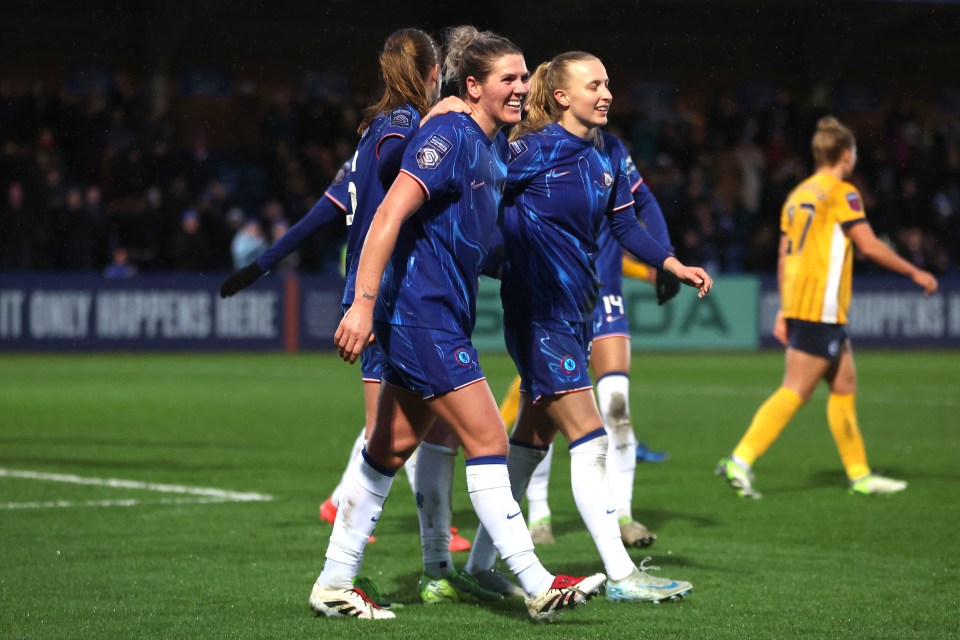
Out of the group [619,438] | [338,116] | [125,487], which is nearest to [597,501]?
[619,438]

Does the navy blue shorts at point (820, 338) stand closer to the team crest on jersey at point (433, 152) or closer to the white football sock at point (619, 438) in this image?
the white football sock at point (619, 438)

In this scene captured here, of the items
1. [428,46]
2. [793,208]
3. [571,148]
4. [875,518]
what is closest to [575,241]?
[571,148]

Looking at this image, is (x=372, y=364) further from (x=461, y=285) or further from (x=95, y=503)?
(x=95, y=503)

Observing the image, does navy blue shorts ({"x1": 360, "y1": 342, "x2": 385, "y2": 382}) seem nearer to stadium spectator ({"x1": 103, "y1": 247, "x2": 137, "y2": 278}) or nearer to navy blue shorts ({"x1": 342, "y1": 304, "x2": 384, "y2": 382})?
navy blue shorts ({"x1": 342, "y1": 304, "x2": 384, "y2": 382})

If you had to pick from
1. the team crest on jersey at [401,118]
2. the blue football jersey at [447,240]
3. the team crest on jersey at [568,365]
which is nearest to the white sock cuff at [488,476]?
the blue football jersey at [447,240]

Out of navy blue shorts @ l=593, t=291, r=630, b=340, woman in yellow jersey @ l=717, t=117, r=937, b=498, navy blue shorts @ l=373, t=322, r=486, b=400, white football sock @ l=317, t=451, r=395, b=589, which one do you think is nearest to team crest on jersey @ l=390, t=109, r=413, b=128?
navy blue shorts @ l=373, t=322, r=486, b=400

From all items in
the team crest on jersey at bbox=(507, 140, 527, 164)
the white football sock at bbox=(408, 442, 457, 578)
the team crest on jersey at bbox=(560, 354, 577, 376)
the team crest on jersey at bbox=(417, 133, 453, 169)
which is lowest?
the white football sock at bbox=(408, 442, 457, 578)

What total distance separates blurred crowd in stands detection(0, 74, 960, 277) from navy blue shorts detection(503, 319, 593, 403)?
60.3 feet

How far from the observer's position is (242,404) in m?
15.9

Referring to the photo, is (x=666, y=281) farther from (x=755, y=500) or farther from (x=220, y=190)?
(x=220, y=190)

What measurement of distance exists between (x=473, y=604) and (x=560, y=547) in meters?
1.43

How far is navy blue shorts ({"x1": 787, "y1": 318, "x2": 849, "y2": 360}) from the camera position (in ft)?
31.9

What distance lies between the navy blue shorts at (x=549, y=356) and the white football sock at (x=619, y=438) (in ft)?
5.93

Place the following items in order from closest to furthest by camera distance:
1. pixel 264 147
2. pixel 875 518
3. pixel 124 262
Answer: pixel 875 518 → pixel 124 262 → pixel 264 147
